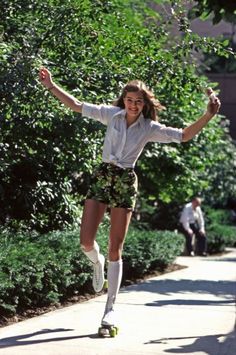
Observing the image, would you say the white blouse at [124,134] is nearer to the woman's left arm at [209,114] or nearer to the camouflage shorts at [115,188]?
the camouflage shorts at [115,188]

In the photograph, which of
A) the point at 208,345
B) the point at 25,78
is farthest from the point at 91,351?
the point at 25,78

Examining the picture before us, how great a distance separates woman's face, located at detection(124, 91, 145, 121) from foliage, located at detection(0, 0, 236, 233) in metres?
1.34

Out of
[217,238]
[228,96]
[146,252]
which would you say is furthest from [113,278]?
[228,96]

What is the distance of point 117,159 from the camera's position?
5949 mm

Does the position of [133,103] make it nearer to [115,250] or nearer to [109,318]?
[115,250]

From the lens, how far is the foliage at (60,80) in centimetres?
741

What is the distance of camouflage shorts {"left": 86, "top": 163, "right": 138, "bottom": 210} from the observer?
19.6 feet

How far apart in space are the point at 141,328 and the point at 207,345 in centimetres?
74

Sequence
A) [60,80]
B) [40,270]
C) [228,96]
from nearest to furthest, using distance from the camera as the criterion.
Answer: [40,270] → [60,80] → [228,96]

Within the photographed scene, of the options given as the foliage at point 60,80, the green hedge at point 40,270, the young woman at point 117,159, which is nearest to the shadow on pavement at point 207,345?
the young woman at point 117,159

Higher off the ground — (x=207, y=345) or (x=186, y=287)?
(x=207, y=345)

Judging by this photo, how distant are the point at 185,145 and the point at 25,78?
21.1ft

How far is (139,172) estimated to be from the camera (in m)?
13.5

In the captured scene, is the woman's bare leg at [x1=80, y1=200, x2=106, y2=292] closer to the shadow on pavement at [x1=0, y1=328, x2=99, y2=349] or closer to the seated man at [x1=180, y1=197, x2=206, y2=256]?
the shadow on pavement at [x1=0, y1=328, x2=99, y2=349]
